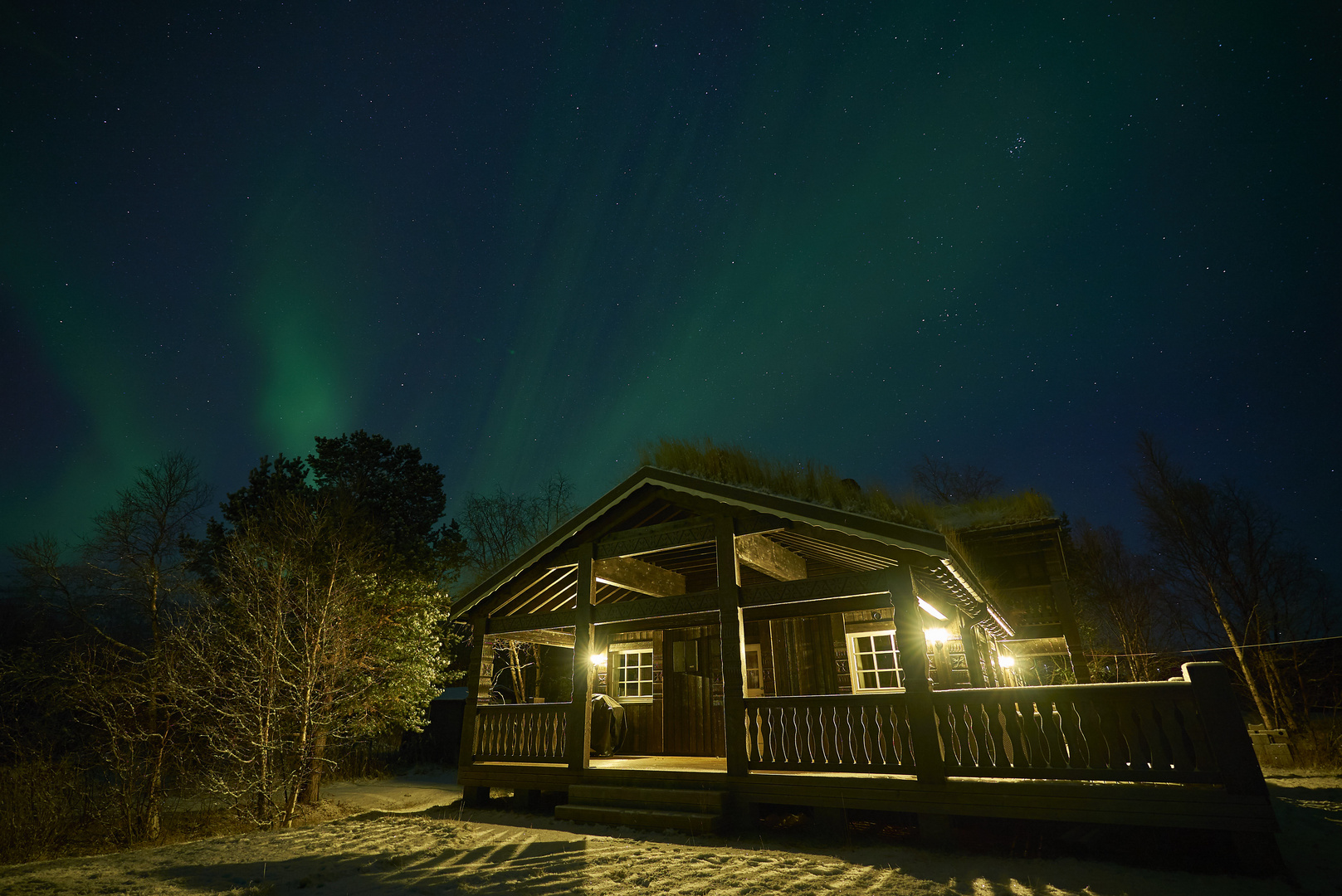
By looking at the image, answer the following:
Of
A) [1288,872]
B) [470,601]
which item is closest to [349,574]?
[470,601]

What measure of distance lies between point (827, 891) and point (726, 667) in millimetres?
3443

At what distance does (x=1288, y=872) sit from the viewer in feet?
18.3

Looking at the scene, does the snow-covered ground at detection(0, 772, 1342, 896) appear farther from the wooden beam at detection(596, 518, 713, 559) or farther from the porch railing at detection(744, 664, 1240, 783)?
the wooden beam at detection(596, 518, 713, 559)

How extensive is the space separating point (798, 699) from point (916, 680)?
1.56 m

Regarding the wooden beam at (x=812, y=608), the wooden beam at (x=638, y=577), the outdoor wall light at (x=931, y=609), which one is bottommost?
the wooden beam at (x=812, y=608)

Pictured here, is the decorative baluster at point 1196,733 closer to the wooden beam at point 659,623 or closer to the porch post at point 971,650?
the porch post at point 971,650

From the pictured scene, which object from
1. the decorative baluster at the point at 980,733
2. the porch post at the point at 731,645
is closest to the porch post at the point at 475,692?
Answer: the porch post at the point at 731,645

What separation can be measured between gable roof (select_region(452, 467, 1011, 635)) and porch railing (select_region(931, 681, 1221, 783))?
180cm

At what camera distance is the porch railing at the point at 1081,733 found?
6.08m

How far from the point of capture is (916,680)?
7.59 metres

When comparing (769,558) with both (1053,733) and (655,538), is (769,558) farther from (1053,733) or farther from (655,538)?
(1053,733)

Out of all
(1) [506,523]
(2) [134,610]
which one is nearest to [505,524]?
(1) [506,523]

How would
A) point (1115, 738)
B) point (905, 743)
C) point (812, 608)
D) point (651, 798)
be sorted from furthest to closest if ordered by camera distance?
point (812, 608) → point (651, 798) → point (905, 743) → point (1115, 738)

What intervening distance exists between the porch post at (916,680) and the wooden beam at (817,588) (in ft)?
0.75
